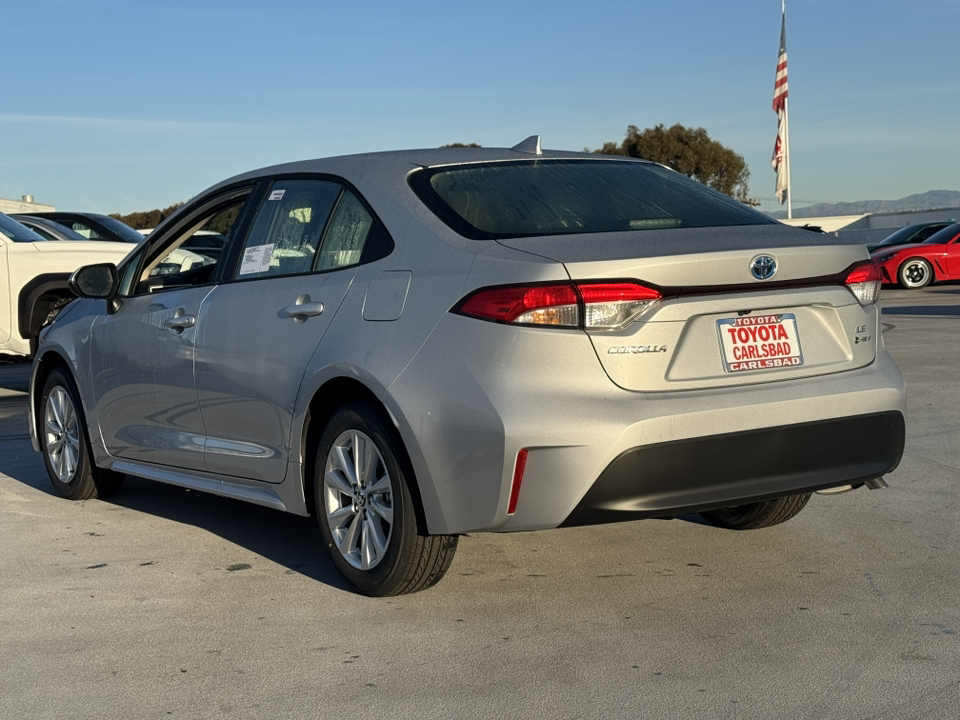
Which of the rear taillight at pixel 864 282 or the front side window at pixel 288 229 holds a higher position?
the front side window at pixel 288 229

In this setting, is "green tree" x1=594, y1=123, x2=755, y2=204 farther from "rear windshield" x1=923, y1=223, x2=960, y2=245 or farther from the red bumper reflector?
the red bumper reflector

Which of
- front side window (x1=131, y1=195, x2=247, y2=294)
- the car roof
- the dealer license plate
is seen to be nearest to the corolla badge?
the dealer license plate

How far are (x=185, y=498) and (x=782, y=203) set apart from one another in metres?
52.2

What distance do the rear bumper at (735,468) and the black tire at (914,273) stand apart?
78.1ft

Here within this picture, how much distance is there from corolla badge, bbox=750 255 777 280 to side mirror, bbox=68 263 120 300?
3408 mm

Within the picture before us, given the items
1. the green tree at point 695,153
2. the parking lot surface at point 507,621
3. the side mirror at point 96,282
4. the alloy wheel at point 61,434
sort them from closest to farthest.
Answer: the parking lot surface at point 507,621
the side mirror at point 96,282
the alloy wheel at point 61,434
the green tree at point 695,153

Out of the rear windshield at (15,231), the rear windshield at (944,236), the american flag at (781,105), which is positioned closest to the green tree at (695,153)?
the american flag at (781,105)

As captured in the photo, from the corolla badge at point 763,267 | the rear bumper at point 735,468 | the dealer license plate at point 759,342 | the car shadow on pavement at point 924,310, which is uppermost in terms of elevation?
the corolla badge at point 763,267

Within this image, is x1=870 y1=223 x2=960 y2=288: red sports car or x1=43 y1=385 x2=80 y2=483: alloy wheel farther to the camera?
x1=870 y1=223 x2=960 y2=288: red sports car

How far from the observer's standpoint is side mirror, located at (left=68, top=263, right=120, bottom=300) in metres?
6.45

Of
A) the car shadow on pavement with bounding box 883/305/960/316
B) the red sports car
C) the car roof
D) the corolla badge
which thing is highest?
the car roof

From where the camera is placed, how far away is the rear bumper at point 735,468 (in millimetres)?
4262

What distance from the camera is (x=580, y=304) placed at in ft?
13.9

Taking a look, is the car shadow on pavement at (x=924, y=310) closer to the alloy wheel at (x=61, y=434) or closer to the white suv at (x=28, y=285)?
the white suv at (x=28, y=285)
